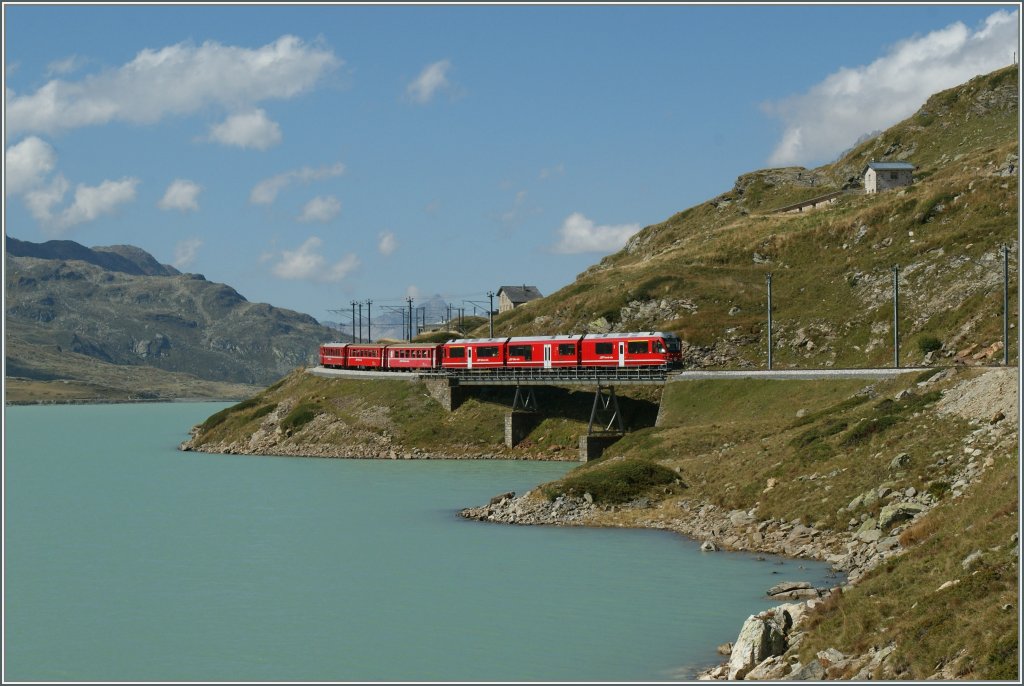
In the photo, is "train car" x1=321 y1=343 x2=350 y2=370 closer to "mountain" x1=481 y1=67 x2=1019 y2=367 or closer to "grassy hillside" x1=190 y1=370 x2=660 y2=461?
"grassy hillside" x1=190 y1=370 x2=660 y2=461

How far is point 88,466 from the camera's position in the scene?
11369 centimetres

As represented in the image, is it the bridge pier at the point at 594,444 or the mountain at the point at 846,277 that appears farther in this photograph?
the mountain at the point at 846,277

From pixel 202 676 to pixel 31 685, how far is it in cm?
483

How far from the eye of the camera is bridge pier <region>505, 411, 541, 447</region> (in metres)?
104

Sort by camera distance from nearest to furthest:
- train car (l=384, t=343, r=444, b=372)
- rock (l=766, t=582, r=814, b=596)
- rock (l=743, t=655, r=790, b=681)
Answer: rock (l=743, t=655, r=790, b=681) < rock (l=766, t=582, r=814, b=596) < train car (l=384, t=343, r=444, b=372)

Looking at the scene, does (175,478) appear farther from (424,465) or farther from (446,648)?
(446,648)

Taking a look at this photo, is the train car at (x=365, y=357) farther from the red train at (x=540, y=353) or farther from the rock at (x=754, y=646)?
the rock at (x=754, y=646)

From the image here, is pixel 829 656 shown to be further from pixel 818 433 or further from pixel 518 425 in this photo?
pixel 518 425

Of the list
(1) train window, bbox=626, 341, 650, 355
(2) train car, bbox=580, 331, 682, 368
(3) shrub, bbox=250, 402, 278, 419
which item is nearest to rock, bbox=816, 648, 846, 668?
(2) train car, bbox=580, 331, 682, 368

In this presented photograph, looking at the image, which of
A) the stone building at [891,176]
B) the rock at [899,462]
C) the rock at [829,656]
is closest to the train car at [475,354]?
the rock at [899,462]

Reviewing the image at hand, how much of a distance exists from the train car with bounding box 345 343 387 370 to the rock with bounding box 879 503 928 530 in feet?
290

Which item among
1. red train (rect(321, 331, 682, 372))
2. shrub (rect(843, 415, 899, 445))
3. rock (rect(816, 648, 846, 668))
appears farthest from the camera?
red train (rect(321, 331, 682, 372))

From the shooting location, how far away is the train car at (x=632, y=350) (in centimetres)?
9825

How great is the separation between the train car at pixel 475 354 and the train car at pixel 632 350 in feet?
38.4
